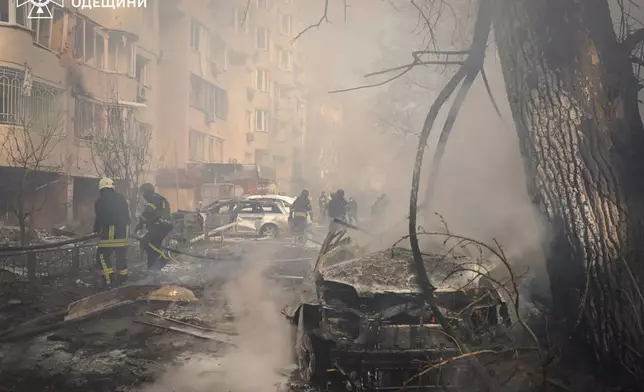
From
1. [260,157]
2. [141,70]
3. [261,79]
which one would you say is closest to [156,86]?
[141,70]

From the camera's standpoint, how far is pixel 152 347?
5109 mm

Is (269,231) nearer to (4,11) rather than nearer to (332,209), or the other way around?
(332,209)

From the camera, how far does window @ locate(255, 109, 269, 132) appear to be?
1517 centimetres

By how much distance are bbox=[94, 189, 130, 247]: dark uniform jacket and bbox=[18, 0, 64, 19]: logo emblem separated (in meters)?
6.25

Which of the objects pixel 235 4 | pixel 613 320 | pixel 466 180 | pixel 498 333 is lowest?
pixel 498 333

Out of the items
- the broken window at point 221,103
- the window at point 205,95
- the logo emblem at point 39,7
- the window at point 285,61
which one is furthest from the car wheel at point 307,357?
the broken window at point 221,103

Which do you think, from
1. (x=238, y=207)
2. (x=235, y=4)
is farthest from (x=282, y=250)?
(x=235, y=4)

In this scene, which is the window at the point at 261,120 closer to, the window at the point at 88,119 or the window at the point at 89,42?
the window at the point at 88,119

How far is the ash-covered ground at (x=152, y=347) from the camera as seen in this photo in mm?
4157

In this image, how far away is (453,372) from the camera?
359 cm

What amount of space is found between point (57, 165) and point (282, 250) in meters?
5.81

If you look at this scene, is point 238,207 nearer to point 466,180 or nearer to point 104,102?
point 104,102

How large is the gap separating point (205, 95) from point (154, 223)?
742cm

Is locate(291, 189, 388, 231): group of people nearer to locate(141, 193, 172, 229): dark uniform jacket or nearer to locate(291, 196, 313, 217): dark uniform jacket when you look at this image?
locate(291, 196, 313, 217): dark uniform jacket
